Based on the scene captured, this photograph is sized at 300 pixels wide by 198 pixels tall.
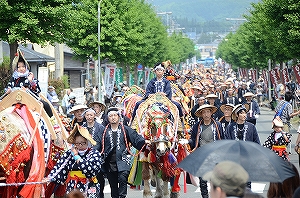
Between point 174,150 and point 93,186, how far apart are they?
342cm

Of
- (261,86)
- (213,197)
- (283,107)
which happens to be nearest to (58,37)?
(283,107)

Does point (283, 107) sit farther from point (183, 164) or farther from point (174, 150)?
point (183, 164)

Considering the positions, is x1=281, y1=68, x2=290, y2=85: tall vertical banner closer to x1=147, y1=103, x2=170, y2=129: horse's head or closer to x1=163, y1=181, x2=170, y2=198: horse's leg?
x1=163, y1=181, x2=170, y2=198: horse's leg

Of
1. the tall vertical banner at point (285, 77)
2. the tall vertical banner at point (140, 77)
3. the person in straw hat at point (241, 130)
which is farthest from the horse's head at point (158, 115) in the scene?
the tall vertical banner at point (140, 77)

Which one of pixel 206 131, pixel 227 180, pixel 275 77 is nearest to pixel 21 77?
pixel 206 131

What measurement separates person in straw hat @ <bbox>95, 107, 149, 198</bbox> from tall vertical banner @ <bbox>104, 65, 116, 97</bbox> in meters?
24.7

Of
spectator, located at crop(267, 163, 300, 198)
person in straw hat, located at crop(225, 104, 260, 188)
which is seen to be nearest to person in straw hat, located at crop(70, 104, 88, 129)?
person in straw hat, located at crop(225, 104, 260, 188)

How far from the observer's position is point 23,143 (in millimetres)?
11398

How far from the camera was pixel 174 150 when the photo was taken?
13844 millimetres

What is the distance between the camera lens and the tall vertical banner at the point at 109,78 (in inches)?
1486

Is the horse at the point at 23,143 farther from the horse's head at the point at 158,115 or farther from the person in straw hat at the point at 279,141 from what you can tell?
the person in straw hat at the point at 279,141

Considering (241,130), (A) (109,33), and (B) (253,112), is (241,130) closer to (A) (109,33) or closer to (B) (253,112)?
(B) (253,112)

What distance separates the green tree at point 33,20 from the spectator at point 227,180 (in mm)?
16239

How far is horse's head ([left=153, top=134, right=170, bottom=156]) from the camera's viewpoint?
12.8m
